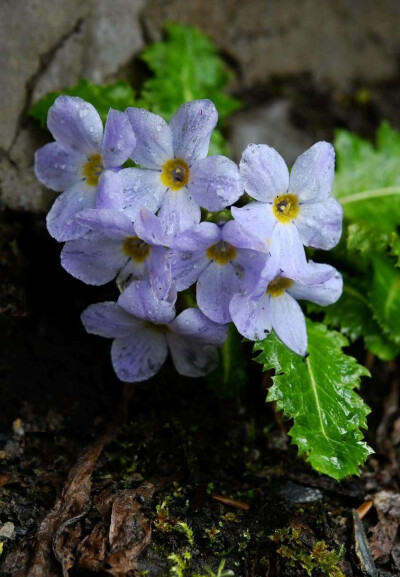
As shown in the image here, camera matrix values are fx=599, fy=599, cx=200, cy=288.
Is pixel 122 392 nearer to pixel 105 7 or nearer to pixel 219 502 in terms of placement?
pixel 219 502

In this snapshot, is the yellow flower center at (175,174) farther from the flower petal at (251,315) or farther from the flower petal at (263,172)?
the flower petal at (251,315)

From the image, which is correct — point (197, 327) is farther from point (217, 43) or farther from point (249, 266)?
point (217, 43)

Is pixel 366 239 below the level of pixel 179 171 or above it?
below

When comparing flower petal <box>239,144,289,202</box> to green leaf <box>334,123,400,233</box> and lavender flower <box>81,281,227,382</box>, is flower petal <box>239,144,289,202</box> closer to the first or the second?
lavender flower <box>81,281,227,382</box>

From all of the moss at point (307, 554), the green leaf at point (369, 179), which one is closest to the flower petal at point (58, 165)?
the green leaf at point (369, 179)

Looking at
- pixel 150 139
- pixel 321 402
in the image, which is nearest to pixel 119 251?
pixel 150 139

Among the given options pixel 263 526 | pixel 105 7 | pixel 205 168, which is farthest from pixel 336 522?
pixel 105 7
